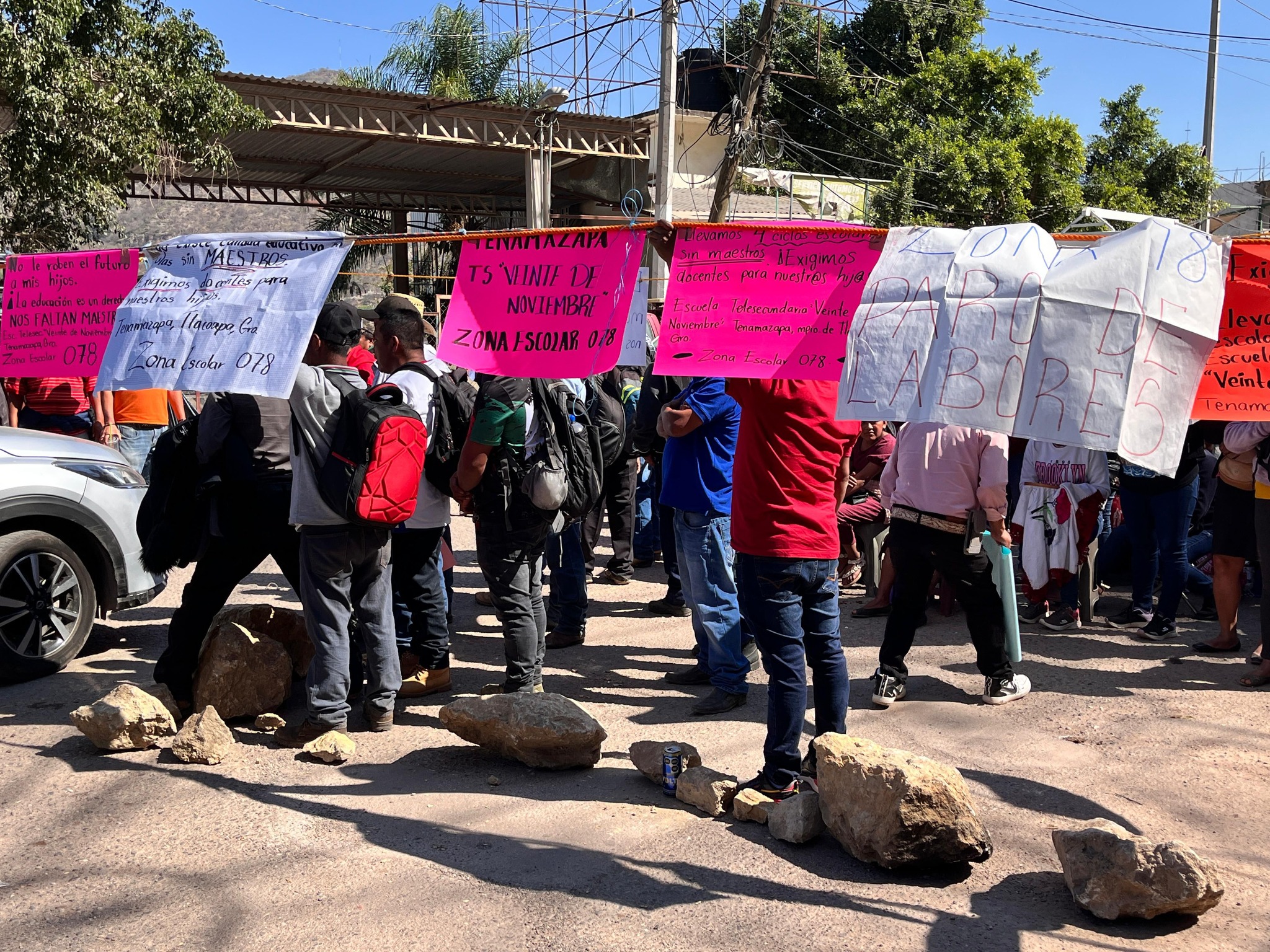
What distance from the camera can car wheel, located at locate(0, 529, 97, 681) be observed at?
19.5 feet

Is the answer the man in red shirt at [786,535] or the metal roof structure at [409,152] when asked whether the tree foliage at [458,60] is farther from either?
the man in red shirt at [786,535]

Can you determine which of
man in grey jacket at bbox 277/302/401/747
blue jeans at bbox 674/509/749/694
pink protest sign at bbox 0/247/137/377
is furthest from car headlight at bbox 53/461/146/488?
blue jeans at bbox 674/509/749/694

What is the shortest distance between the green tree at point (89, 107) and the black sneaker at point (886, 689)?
12.0m

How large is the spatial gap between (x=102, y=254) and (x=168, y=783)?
265 cm

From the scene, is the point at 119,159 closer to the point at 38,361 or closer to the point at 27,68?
the point at 27,68

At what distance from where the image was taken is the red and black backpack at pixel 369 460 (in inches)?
193

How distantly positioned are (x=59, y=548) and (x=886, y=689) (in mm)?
4660

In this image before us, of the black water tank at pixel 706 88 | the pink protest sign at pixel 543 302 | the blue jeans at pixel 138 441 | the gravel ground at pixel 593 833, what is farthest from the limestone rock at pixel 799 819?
the black water tank at pixel 706 88

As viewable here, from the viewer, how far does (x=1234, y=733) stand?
17.8 feet

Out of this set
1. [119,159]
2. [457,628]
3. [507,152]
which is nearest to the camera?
[457,628]

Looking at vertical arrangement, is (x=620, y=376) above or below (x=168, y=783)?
above

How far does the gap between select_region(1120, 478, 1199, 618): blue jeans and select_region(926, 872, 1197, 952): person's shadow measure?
3.88 metres

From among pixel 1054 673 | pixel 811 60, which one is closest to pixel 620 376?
pixel 1054 673

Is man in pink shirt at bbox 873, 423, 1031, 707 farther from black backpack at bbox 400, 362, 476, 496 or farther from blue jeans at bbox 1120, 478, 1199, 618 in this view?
black backpack at bbox 400, 362, 476, 496
